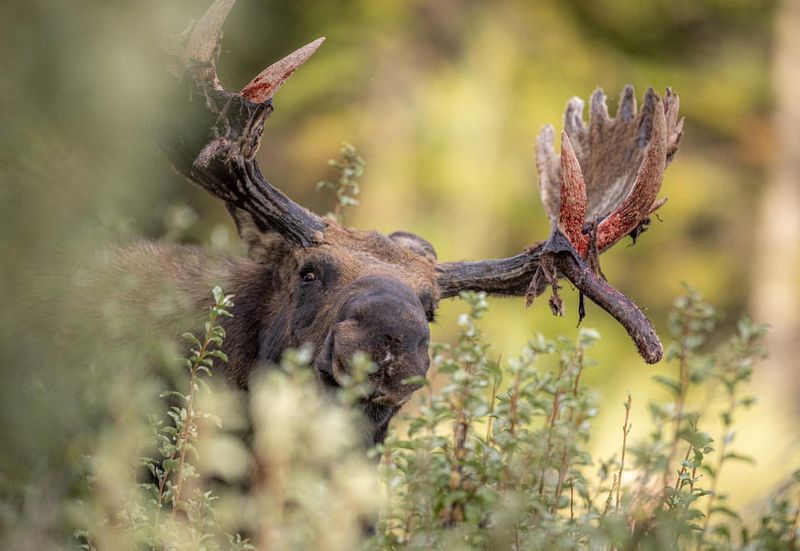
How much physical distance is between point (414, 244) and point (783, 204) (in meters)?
14.8

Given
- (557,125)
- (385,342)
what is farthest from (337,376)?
(557,125)

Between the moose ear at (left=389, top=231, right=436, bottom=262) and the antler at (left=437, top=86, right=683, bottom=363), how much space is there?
0.12 meters

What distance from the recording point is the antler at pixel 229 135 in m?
5.57

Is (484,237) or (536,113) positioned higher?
(536,113)

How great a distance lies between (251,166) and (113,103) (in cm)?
321

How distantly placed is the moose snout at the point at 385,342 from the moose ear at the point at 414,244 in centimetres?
138

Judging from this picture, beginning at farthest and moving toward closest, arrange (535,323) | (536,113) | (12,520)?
(536,113) → (535,323) → (12,520)

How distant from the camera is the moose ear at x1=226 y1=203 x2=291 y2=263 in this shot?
660cm

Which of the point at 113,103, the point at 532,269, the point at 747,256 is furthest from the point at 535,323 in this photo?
the point at 113,103

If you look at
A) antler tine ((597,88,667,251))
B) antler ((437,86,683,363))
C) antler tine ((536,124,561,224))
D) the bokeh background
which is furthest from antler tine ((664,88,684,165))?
the bokeh background

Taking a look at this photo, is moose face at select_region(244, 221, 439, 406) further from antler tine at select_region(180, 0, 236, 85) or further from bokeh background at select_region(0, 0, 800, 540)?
bokeh background at select_region(0, 0, 800, 540)

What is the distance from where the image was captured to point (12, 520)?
334cm

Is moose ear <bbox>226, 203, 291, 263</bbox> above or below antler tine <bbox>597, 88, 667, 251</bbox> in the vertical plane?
above

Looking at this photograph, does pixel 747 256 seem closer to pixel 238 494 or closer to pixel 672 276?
pixel 672 276
